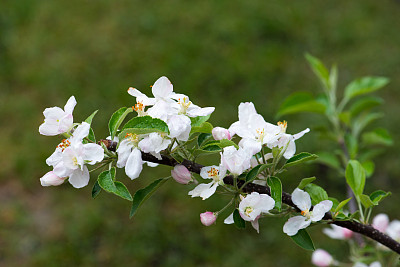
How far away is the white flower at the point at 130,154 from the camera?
2.60 feet

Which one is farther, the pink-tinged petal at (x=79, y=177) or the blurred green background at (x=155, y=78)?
the blurred green background at (x=155, y=78)

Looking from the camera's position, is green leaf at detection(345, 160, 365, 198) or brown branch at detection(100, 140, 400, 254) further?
green leaf at detection(345, 160, 365, 198)

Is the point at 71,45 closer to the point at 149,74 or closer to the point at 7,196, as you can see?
the point at 149,74

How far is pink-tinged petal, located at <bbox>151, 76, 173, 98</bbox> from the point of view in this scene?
85 centimetres

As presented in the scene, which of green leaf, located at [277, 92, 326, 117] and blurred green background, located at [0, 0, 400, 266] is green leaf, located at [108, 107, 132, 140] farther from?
blurred green background, located at [0, 0, 400, 266]

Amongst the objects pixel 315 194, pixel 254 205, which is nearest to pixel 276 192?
pixel 254 205

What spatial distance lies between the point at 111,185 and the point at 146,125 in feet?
0.39

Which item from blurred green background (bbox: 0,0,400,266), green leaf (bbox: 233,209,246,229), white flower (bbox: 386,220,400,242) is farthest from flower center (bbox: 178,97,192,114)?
blurred green background (bbox: 0,0,400,266)

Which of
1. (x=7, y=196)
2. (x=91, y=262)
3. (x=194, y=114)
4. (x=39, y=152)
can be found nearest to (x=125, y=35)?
(x=39, y=152)

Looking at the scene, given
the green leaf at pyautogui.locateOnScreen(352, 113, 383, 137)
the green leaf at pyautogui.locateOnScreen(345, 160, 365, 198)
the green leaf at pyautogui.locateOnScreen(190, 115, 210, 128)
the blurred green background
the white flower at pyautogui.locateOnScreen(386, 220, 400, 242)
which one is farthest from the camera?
the blurred green background

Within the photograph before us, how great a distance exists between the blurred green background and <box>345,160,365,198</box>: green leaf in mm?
1926

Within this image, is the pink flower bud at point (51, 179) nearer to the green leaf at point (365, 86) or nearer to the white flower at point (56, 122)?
the white flower at point (56, 122)

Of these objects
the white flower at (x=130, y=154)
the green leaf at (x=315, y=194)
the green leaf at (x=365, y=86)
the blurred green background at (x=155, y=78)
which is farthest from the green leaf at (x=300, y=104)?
the blurred green background at (x=155, y=78)

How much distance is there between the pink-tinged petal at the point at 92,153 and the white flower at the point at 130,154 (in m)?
0.03
